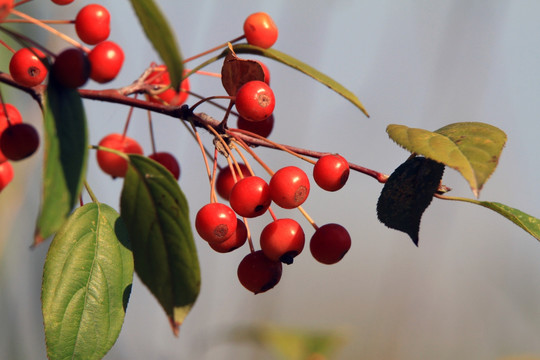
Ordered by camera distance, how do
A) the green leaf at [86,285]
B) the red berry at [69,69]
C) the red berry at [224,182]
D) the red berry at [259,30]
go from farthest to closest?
1. the red berry at [224,182]
2. the red berry at [259,30]
3. the green leaf at [86,285]
4. the red berry at [69,69]

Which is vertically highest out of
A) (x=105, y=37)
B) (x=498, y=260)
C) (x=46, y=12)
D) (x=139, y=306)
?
(x=46, y=12)

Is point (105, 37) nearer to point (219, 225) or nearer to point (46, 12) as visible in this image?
point (219, 225)

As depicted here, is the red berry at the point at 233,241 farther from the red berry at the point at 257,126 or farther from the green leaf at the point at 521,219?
the green leaf at the point at 521,219

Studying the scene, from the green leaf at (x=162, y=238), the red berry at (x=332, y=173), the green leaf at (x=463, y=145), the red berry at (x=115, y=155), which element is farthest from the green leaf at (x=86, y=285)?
the green leaf at (x=463, y=145)

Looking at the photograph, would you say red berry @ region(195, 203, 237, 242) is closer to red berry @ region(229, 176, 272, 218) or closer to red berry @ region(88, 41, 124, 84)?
red berry @ region(229, 176, 272, 218)

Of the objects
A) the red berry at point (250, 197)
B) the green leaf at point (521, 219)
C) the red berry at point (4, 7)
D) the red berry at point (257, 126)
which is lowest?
the red berry at point (250, 197)

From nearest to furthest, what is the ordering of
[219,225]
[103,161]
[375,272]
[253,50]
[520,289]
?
[219,225], [253,50], [103,161], [520,289], [375,272]

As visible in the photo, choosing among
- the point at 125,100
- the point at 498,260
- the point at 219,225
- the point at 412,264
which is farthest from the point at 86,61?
the point at 498,260
